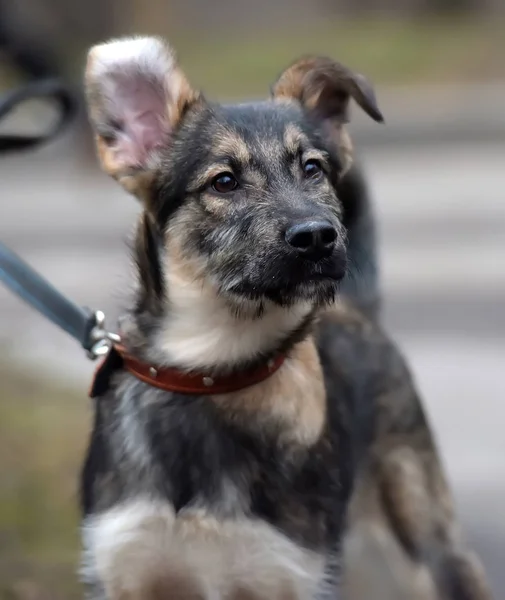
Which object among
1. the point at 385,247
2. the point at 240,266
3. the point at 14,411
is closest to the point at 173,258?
the point at 240,266

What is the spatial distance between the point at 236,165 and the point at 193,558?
50.2 inches

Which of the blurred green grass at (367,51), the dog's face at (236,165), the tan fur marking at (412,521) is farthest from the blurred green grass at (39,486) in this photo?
the blurred green grass at (367,51)

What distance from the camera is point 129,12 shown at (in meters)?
17.7

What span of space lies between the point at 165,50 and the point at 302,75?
1.75 ft

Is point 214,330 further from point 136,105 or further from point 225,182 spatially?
Result: point 136,105

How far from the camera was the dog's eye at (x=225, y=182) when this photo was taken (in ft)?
11.7

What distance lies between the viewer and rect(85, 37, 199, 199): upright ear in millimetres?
3654

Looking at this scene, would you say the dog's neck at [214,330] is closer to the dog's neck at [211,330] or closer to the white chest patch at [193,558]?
the dog's neck at [211,330]

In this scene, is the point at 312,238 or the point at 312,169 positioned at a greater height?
the point at 312,169

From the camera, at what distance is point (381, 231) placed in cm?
1087

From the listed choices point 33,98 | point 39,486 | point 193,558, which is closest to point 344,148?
point 33,98

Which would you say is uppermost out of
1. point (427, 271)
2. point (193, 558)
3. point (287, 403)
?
point (287, 403)

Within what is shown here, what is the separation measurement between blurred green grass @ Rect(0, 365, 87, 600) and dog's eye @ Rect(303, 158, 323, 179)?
167 centimetres

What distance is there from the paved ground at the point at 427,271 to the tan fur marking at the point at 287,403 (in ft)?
2.04
